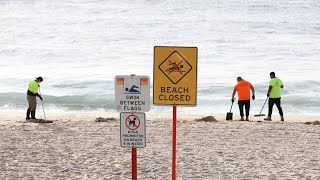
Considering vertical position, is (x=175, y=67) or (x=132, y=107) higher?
(x=175, y=67)

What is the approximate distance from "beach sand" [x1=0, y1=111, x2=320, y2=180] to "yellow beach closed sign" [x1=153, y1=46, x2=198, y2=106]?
2.42m

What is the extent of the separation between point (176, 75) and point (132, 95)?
20.6 inches

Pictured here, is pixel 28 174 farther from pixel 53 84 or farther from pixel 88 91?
pixel 53 84

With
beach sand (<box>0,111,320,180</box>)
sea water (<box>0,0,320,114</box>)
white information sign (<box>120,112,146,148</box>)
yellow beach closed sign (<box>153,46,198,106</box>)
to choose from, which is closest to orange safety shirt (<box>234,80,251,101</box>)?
beach sand (<box>0,111,320,180</box>)

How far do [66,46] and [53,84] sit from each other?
773 inches

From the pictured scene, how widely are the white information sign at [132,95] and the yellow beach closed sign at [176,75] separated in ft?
0.61

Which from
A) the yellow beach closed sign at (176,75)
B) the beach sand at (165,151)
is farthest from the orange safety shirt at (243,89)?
the yellow beach closed sign at (176,75)

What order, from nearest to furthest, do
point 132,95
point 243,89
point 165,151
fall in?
1. point 132,95
2. point 165,151
3. point 243,89

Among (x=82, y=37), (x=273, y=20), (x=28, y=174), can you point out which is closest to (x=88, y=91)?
(x=28, y=174)

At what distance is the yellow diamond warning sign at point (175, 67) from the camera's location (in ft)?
27.8

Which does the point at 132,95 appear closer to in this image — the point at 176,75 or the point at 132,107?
the point at 132,107

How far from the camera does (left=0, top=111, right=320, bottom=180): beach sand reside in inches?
435

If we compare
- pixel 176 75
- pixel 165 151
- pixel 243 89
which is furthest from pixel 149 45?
pixel 176 75

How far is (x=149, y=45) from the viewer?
5116 cm
